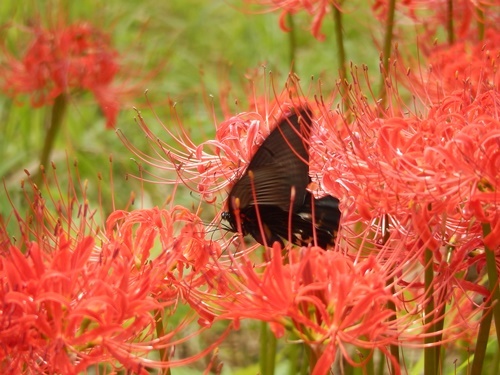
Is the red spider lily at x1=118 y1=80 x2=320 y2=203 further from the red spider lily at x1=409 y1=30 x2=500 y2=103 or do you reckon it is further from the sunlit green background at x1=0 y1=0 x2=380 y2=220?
the sunlit green background at x1=0 y1=0 x2=380 y2=220

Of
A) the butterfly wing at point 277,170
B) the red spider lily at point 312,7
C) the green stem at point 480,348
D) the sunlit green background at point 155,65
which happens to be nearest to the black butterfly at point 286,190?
the butterfly wing at point 277,170

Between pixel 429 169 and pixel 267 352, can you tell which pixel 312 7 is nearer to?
pixel 267 352

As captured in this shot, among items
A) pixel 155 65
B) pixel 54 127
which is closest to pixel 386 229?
pixel 54 127

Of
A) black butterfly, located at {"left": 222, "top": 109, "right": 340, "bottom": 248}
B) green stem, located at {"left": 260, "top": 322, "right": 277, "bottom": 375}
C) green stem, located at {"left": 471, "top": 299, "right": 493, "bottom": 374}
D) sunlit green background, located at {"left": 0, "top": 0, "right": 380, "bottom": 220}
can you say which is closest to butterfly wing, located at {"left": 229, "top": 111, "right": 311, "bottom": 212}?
black butterfly, located at {"left": 222, "top": 109, "right": 340, "bottom": 248}

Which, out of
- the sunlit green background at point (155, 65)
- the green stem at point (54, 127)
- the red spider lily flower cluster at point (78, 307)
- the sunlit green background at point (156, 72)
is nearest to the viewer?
the red spider lily flower cluster at point (78, 307)

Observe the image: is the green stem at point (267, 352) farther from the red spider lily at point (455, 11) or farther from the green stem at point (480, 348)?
the red spider lily at point (455, 11)

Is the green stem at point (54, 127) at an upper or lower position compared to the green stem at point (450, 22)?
lower

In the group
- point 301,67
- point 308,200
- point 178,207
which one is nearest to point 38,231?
point 178,207
